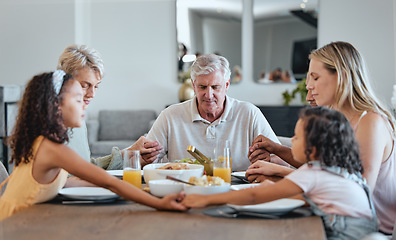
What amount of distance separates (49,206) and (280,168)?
0.92m

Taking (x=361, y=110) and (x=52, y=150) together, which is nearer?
(x=52, y=150)

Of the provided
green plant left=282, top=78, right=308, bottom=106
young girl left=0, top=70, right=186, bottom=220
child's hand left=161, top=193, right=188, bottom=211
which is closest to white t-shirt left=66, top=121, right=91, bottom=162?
young girl left=0, top=70, right=186, bottom=220

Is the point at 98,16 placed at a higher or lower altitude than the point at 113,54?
higher

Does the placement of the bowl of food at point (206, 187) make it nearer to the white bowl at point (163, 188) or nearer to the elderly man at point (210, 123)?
the white bowl at point (163, 188)

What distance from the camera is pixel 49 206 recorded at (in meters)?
1.59

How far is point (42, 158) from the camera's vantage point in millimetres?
1586

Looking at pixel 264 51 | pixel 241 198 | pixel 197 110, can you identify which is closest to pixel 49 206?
pixel 241 198

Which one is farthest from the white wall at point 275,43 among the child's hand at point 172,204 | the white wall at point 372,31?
the child's hand at point 172,204

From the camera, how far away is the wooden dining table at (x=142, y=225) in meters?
1.23

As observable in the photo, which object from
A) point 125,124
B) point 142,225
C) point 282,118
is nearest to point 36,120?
point 142,225

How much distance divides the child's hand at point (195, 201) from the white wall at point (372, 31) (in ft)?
16.6

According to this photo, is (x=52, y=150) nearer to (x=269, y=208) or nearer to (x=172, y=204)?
(x=172, y=204)

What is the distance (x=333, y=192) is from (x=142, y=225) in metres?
0.55

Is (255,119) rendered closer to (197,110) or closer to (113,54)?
(197,110)
